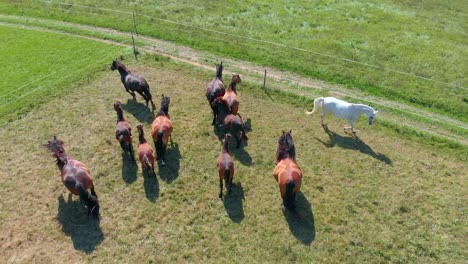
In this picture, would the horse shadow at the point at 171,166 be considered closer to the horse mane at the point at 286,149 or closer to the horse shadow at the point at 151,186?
the horse shadow at the point at 151,186

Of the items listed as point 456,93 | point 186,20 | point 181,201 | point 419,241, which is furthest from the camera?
point 186,20

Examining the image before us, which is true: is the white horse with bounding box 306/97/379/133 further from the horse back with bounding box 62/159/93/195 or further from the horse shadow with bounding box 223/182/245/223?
the horse back with bounding box 62/159/93/195

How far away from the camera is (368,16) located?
26.9 metres

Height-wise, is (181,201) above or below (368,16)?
below

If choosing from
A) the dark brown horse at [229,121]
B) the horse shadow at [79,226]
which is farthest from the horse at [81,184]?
the dark brown horse at [229,121]

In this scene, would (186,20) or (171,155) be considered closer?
(171,155)

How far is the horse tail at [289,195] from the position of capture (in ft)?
37.9

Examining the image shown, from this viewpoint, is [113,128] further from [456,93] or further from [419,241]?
[456,93]

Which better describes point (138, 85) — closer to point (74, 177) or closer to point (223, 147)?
point (223, 147)

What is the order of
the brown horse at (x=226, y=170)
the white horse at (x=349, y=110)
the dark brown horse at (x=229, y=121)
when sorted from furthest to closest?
the white horse at (x=349, y=110) < the dark brown horse at (x=229, y=121) < the brown horse at (x=226, y=170)

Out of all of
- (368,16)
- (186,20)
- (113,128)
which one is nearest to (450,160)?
(113,128)

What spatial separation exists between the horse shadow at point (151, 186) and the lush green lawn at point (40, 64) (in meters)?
7.53

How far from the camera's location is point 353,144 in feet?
50.3

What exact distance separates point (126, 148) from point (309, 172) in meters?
6.82
